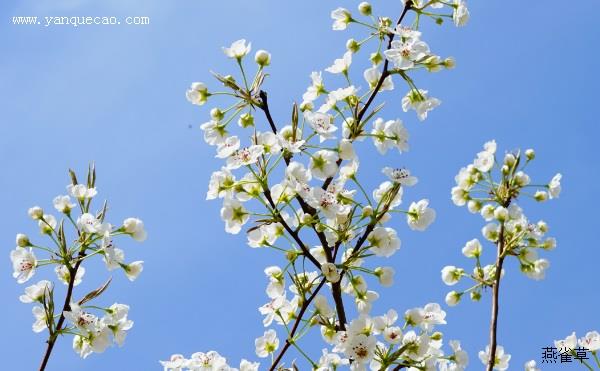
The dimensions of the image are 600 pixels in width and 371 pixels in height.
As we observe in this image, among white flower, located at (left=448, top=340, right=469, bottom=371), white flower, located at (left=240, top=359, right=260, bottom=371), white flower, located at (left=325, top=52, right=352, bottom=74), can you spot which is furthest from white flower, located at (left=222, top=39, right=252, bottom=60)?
white flower, located at (left=448, top=340, right=469, bottom=371)

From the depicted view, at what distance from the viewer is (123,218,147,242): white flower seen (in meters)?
3.19

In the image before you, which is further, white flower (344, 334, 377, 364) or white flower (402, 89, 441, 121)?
white flower (402, 89, 441, 121)

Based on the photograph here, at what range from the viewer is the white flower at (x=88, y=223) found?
2906 mm

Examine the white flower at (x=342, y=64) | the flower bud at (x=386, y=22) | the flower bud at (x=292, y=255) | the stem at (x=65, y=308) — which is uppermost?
the flower bud at (x=386, y=22)

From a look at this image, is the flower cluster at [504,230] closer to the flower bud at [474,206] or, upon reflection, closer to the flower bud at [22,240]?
the flower bud at [474,206]

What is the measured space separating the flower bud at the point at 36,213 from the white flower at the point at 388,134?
5.25 feet

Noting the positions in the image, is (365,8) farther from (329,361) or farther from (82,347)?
(82,347)

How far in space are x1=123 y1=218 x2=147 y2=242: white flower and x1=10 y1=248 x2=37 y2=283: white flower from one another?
0.42 metres

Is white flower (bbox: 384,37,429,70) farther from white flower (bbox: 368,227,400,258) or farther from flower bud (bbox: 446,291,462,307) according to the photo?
flower bud (bbox: 446,291,462,307)

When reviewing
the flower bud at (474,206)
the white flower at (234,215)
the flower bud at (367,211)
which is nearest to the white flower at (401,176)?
the flower bud at (367,211)

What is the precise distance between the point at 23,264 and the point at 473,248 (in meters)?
2.68

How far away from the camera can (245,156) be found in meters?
3.00

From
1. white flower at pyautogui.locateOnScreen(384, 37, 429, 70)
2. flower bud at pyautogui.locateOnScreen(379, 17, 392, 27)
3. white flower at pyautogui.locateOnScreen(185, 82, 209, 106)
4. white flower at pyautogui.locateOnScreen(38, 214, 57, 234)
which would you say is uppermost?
flower bud at pyautogui.locateOnScreen(379, 17, 392, 27)

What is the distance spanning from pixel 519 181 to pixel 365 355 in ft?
6.24
